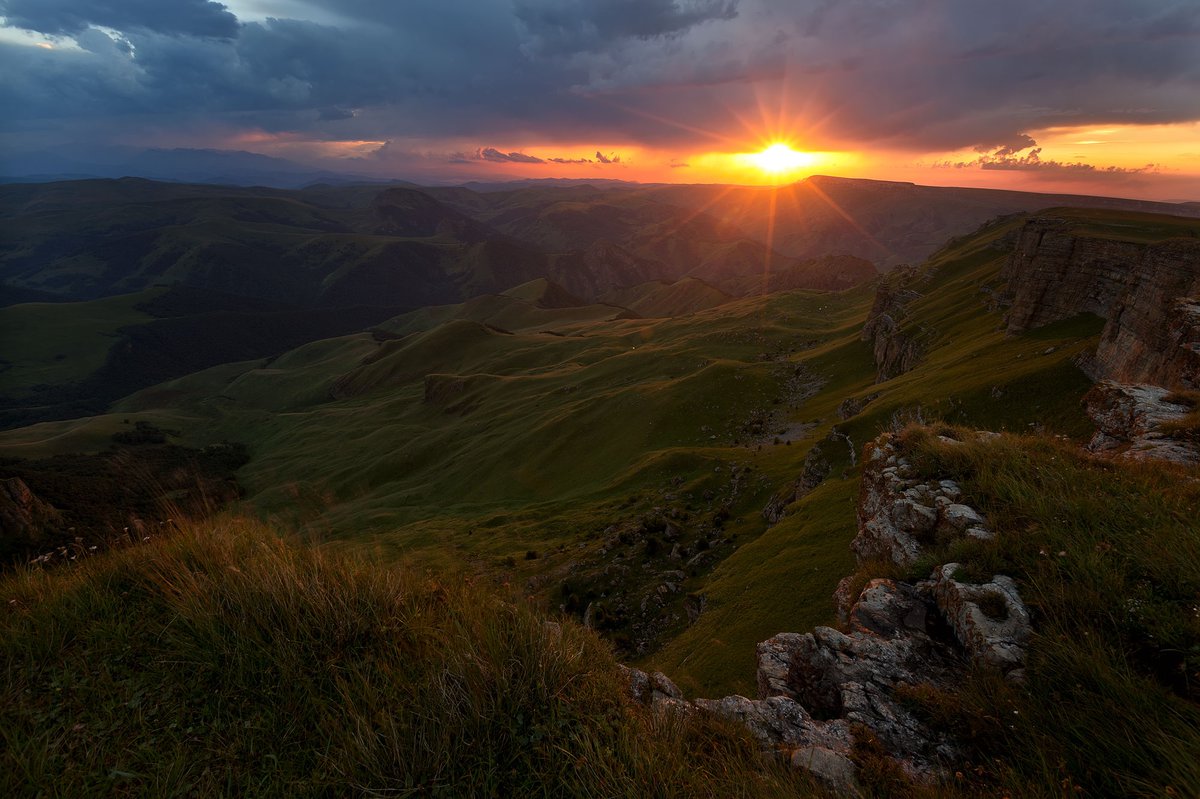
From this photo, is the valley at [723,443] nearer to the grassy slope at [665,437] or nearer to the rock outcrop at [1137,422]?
the grassy slope at [665,437]

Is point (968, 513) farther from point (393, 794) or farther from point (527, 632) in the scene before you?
point (393, 794)

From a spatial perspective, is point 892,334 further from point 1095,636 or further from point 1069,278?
point 1095,636

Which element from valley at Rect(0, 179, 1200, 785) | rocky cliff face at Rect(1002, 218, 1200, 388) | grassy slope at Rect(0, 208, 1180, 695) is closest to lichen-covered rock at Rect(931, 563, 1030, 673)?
valley at Rect(0, 179, 1200, 785)

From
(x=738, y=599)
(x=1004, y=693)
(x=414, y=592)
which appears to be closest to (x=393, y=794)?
(x=414, y=592)

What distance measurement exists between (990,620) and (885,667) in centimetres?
160

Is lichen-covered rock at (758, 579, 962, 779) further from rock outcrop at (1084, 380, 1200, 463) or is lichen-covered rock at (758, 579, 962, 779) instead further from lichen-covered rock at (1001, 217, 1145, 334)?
lichen-covered rock at (1001, 217, 1145, 334)

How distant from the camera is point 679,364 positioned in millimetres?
95375

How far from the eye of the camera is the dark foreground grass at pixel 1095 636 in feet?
14.3

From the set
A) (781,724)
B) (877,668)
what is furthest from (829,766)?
(877,668)

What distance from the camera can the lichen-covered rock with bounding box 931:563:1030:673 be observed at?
21.2 ft

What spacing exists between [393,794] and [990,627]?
25.1 ft

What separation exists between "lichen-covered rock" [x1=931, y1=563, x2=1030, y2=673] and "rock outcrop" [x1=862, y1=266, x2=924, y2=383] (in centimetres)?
5519

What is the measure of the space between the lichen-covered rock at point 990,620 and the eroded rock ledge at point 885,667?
0.01m

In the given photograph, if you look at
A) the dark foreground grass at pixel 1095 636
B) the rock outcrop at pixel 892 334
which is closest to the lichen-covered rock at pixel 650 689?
the dark foreground grass at pixel 1095 636
